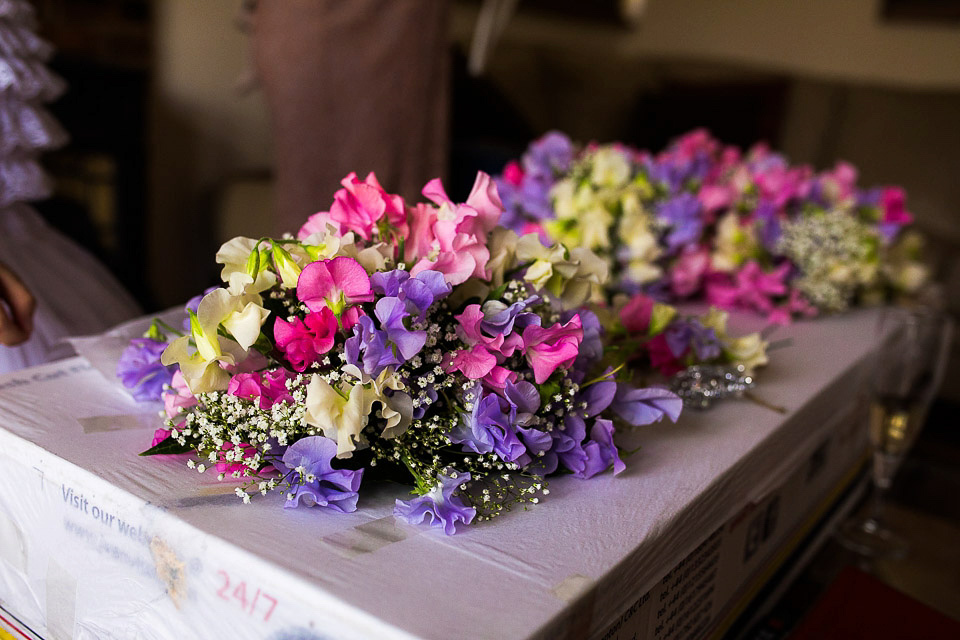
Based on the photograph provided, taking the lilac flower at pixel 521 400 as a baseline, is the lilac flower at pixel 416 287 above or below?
above

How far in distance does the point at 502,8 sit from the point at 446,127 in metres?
0.63

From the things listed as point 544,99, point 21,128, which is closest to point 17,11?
point 21,128

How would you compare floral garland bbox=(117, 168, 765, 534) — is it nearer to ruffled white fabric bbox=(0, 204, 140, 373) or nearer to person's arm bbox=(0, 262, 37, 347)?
person's arm bbox=(0, 262, 37, 347)

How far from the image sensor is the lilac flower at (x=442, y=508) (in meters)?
0.54

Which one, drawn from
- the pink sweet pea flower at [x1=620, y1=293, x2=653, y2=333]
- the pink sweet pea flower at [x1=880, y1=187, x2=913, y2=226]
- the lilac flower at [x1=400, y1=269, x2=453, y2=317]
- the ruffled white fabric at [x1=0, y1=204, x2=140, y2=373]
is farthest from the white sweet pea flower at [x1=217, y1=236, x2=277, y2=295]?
the pink sweet pea flower at [x1=880, y1=187, x2=913, y2=226]

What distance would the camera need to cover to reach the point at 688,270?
126 cm

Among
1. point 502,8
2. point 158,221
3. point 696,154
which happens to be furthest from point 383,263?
point 158,221

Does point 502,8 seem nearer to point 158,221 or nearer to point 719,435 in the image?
point 158,221

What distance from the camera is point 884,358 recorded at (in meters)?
0.97

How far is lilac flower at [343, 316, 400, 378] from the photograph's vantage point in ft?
1.77

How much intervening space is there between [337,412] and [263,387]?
73 millimetres

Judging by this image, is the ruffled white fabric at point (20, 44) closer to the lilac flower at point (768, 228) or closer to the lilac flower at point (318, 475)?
the lilac flower at point (318, 475)

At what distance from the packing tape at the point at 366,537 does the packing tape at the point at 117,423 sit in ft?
0.76

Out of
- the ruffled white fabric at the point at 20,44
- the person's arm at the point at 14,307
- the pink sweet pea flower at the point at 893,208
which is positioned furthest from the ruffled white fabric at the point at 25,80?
the pink sweet pea flower at the point at 893,208
